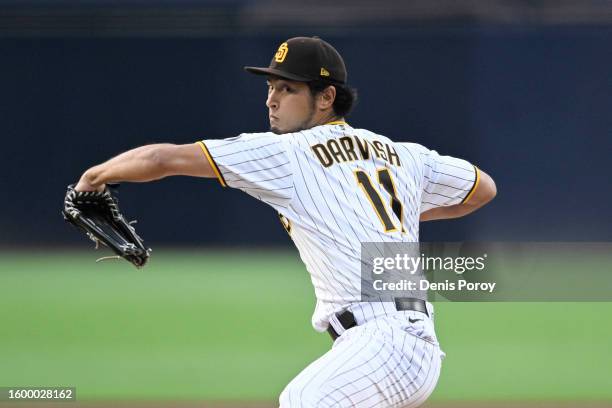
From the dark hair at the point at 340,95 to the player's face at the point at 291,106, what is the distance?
21 millimetres

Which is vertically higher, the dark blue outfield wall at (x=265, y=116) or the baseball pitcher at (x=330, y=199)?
the dark blue outfield wall at (x=265, y=116)

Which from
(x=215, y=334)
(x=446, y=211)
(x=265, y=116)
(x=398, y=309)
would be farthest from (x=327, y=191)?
(x=265, y=116)

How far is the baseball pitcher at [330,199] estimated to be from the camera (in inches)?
90.9

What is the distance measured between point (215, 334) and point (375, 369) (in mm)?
5081

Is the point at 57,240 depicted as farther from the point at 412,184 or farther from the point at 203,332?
the point at 412,184

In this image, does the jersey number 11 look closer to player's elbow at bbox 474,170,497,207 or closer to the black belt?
the black belt

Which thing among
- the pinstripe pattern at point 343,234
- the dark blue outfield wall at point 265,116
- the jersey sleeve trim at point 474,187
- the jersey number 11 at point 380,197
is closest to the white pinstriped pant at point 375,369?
the pinstripe pattern at point 343,234

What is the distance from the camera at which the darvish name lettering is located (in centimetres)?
248

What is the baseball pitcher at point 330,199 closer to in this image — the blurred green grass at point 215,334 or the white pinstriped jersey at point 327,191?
the white pinstriped jersey at point 327,191

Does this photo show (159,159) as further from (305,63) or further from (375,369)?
(375,369)

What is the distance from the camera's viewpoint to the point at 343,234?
2.44 meters

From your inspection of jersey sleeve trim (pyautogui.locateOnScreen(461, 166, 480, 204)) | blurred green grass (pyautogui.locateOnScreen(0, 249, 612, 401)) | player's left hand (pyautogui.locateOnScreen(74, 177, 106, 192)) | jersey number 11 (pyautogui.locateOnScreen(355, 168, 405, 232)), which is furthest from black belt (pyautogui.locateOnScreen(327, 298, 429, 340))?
blurred green grass (pyautogui.locateOnScreen(0, 249, 612, 401))

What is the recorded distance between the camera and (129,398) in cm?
530

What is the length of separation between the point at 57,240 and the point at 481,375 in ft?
15.7
